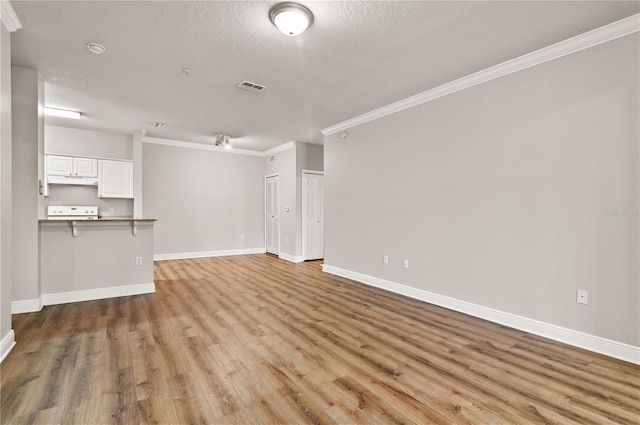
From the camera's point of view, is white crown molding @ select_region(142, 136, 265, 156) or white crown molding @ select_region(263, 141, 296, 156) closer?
white crown molding @ select_region(142, 136, 265, 156)

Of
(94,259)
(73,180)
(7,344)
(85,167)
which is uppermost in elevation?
(85,167)

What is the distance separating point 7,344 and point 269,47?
135 inches

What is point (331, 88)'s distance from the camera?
3.93m

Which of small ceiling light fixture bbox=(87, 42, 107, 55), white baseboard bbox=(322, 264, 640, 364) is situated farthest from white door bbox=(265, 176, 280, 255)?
small ceiling light fixture bbox=(87, 42, 107, 55)

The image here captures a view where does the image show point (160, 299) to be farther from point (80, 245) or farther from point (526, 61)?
point (526, 61)

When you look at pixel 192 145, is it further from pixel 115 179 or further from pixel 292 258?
pixel 292 258

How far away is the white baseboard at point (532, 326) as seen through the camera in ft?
8.29

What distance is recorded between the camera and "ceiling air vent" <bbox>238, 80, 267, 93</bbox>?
3.78 meters

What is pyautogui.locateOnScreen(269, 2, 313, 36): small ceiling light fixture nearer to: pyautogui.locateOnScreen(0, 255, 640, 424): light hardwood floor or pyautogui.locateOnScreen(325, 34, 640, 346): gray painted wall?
pyautogui.locateOnScreen(325, 34, 640, 346): gray painted wall

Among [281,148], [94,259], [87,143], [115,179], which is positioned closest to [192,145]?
[115,179]

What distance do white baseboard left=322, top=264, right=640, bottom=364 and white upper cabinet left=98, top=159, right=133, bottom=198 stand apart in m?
5.52

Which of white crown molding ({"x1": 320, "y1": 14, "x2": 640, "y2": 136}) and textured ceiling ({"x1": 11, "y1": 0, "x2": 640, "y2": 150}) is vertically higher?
textured ceiling ({"x1": 11, "y1": 0, "x2": 640, "y2": 150})

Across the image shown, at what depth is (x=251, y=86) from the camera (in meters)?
3.88

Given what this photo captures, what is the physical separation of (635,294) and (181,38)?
4.46 m
